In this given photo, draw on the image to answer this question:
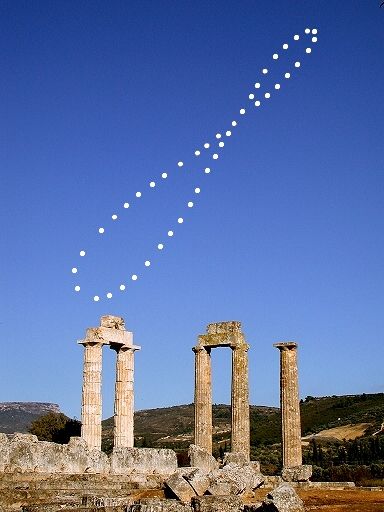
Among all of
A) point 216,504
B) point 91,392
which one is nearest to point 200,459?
point 216,504

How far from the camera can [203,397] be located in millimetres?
36781

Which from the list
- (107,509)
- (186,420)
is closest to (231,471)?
(107,509)

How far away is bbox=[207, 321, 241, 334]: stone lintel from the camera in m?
35.7

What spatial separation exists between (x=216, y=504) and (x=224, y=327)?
75.6 ft

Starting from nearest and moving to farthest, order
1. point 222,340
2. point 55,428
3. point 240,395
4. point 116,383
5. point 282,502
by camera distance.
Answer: point 282,502, point 240,395, point 222,340, point 116,383, point 55,428

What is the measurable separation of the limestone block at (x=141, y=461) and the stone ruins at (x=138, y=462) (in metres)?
0.03

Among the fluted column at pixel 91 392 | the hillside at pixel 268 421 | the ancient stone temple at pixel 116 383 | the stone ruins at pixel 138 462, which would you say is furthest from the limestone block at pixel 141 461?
the hillside at pixel 268 421

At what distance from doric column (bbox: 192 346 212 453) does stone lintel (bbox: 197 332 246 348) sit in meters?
0.39

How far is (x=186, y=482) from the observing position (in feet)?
53.1

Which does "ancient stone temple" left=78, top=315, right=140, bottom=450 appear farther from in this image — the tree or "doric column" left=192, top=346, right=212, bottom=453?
the tree

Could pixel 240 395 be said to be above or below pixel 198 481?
above

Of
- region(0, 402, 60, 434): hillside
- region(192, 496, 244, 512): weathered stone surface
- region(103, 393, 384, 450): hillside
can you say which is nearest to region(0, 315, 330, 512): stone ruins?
region(192, 496, 244, 512): weathered stone surface

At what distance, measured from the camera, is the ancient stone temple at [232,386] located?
35062 mm

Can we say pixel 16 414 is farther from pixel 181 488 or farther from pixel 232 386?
pixel 181 488
